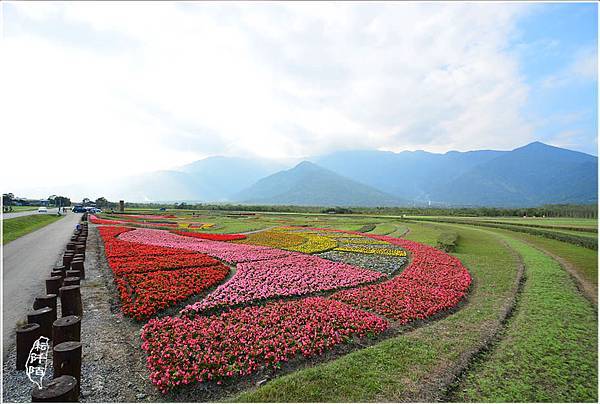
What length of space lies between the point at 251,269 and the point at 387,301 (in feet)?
23.3

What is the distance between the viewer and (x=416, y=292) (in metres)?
12.3

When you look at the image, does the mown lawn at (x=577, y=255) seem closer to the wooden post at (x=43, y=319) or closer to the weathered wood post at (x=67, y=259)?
the wooden post at (x=43, y=319)

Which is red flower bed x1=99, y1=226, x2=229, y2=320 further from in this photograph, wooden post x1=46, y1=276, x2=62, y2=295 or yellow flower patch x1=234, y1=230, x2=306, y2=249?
yellow flower patch x1=234, y1=230, x2=306, y2=249

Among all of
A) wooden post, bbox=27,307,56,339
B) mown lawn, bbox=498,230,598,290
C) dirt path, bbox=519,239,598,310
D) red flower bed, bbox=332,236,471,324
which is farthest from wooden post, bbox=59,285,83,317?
mown lawn, bbox=498,230,598,290

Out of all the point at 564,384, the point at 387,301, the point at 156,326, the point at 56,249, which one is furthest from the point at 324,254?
the point at 56,249

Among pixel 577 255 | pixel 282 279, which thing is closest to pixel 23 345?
pixel 282 279

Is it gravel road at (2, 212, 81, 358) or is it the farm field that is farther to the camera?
gravel road at (2, 212, 81, 358)

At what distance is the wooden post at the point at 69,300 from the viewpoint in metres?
8.58

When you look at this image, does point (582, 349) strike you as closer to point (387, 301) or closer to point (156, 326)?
point (387, 301)

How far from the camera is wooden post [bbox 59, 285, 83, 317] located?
8.58 metres

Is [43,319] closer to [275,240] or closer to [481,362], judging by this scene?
[481,362]

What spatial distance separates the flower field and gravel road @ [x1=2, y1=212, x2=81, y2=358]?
107 inches

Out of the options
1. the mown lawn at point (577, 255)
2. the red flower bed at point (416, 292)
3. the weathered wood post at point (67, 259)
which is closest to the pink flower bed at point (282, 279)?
the red flower bed at point (416, 292)

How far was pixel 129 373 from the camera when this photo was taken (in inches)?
255
